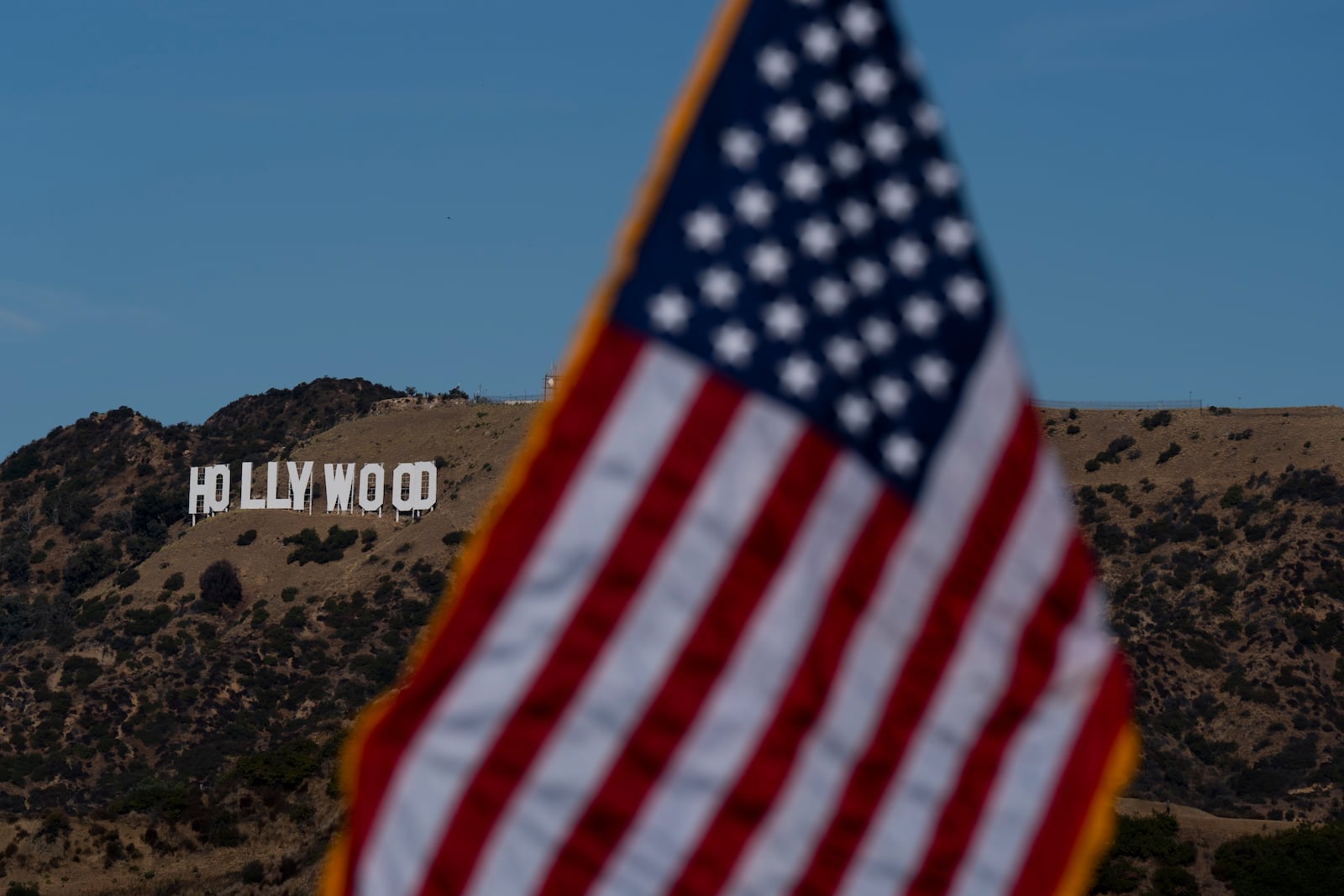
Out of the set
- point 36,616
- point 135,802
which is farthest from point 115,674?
point 135,802

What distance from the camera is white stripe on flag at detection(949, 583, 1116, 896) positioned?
5.55 metres

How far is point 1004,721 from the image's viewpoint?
5.55m

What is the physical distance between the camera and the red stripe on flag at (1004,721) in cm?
554

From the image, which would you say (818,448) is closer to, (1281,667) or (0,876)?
(0,876)

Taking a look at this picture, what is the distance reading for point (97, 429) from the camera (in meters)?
158

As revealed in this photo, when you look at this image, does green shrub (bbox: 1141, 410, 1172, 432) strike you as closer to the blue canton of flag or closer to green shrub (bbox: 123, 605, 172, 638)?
green shrub (bbox: 123, 605, 172, 638)

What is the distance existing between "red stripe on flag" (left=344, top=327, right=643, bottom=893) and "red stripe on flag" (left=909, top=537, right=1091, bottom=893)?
58.4 inches

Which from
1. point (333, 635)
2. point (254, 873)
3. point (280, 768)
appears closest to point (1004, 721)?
point (254, 873)

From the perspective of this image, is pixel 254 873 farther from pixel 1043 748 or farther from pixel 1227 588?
pixel 1227 588

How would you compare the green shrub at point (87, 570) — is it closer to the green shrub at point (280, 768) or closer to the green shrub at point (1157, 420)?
the green shrub at point (1157, 420)

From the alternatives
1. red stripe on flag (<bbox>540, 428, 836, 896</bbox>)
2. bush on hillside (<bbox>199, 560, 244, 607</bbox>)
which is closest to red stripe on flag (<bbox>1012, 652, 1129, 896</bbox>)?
red stripe on flag (<bbox>540, 428, 836, 896</bbox>)

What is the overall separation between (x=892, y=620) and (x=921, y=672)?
184mm

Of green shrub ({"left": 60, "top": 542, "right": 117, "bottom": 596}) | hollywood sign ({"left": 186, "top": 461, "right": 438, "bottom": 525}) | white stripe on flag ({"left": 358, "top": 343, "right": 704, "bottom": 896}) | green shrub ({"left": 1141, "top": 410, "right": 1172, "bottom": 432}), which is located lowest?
white stripe on flag ({"left": 358, "top": 343, "right": 704, "bottom": 896})

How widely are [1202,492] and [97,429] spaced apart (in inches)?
3914
